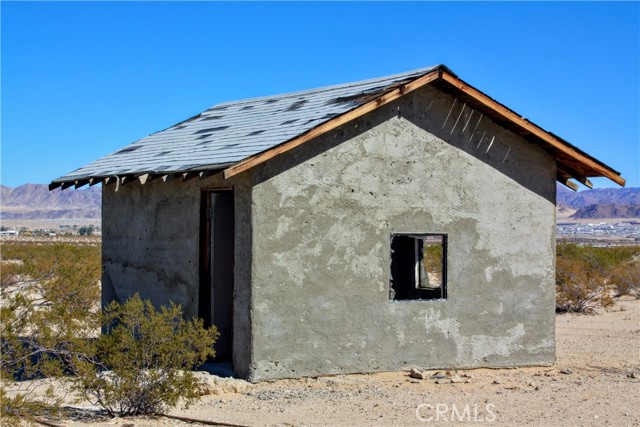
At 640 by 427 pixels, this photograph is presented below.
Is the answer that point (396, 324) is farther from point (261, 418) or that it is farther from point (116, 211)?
point (116, 211)

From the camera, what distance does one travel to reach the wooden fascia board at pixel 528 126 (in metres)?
12.8

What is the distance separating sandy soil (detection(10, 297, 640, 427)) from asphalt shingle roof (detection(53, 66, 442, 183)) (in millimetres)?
3092

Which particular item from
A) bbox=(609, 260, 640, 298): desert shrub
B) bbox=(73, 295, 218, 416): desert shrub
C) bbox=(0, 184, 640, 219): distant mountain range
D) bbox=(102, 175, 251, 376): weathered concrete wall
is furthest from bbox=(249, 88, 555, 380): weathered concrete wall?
bbox=(0, 184, 640, 219): distant mountain range

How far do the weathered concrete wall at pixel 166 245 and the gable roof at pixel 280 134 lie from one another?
A: 48 centimetres

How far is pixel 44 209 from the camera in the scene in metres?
181

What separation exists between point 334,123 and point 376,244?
6.12 feet

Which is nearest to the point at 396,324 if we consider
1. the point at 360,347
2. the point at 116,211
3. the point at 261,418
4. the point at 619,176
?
the point at 360,347

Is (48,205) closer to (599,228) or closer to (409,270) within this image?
(599,228)

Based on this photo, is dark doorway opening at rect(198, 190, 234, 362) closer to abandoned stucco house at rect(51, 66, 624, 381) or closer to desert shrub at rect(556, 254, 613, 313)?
abandoned stucco house at rect(51, 66, 624, 381)

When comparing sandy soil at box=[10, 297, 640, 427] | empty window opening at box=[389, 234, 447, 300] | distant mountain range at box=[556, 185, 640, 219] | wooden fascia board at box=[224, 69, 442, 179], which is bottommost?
sandy soil at box=[10, 297, 640, 427]

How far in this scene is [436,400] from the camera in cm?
1120

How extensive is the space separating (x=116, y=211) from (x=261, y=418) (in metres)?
6.48

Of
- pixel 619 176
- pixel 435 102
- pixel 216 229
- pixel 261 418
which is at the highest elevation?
pixel 435 102

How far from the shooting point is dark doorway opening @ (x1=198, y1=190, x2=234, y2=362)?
13109 mm
